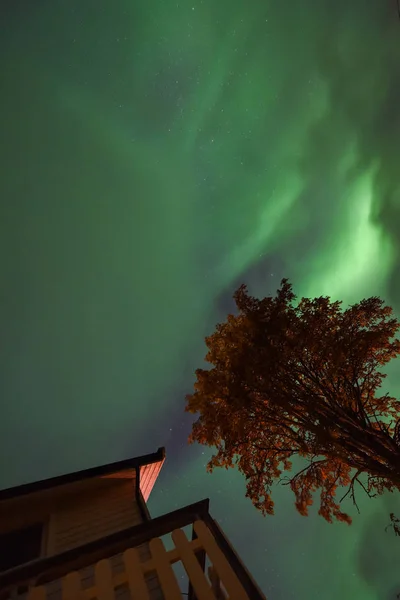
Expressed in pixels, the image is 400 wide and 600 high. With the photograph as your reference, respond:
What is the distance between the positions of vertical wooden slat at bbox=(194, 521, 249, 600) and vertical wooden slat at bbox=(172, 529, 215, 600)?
14 cm

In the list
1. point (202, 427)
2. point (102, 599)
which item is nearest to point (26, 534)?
point (202, 427)

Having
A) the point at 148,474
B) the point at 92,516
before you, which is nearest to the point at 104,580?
the point at 92,516

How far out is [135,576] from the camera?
9.05 ft

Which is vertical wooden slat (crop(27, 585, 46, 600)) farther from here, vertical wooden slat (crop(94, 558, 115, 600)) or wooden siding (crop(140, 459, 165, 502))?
wooden siding (crop(140, 459, 165, 502))

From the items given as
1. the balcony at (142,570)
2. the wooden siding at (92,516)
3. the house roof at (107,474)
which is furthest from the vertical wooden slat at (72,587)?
the house roof at (107,474)

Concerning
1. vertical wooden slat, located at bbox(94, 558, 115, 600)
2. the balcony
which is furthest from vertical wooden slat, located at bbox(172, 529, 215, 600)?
vertical wooden slat, located at bbox(94, 558, 115, 600)

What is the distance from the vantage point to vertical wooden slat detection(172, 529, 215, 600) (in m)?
2.57

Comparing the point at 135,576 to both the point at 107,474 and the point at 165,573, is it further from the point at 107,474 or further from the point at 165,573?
the point at 107,474

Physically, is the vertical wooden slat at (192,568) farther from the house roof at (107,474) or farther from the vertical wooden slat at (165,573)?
the house roof at (107,474)

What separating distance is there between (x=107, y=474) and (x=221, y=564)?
19.6 feet

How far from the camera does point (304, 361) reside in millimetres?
8812

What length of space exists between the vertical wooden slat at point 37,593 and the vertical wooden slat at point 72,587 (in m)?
0.18

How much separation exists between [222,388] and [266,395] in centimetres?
143

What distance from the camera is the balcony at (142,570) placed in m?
2.63
